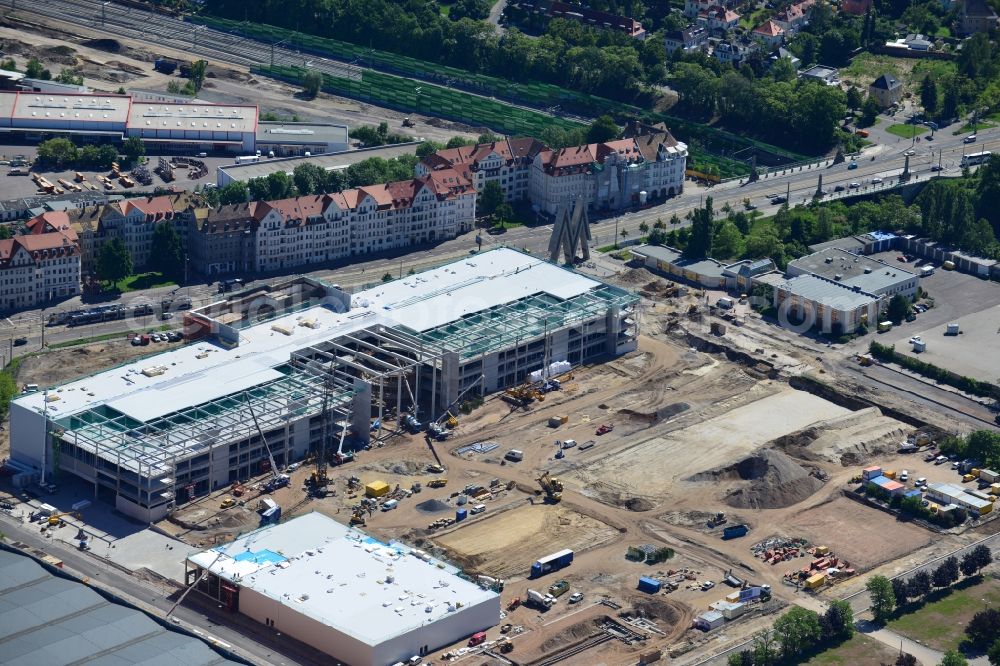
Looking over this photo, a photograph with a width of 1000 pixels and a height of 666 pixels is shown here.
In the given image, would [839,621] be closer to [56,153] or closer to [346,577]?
[346,577]

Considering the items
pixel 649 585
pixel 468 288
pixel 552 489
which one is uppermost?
pixel 468 288

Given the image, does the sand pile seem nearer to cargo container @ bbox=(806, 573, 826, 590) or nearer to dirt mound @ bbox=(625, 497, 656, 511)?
dirt mound @ bbox=(625, 497, 656, 511)

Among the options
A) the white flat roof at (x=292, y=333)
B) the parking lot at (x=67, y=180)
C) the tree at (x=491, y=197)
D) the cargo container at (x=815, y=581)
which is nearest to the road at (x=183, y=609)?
the white flat roof at (x=292, y=333)

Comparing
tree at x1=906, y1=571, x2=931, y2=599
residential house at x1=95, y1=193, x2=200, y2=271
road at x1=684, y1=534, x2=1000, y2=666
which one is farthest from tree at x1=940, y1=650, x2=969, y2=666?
residential house at x1=95, y1=193, x2=200, y2=271

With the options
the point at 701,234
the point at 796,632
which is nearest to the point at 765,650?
the point at 796,632

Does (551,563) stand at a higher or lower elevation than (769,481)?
lower

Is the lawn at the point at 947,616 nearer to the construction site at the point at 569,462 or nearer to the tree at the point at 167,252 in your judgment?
the construction site at the point at 569,462
